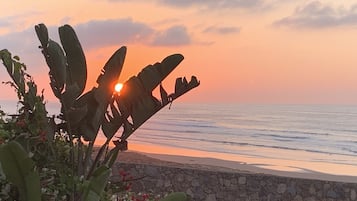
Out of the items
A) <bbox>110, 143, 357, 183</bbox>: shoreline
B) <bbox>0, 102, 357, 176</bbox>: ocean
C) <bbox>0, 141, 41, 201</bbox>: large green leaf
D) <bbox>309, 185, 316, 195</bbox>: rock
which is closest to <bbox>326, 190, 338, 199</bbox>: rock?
<bbox>309, 185, 316, 195</bbox>: rock

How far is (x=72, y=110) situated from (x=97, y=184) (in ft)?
1.82

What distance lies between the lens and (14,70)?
4.09 metres

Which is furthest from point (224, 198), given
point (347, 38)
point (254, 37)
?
point (347, 38)

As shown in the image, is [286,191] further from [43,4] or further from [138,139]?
[138,139]

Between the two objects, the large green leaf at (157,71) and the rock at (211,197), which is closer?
the large green leaf at (157,71)

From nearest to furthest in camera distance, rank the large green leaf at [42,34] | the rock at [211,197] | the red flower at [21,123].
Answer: the large green leaf at [42,34]
the red flower at [21,123]
the rock at [211,197]

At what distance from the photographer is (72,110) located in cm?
396

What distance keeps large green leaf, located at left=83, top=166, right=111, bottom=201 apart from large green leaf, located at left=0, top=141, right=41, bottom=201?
289 millimetres

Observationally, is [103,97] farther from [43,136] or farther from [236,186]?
[236,186]

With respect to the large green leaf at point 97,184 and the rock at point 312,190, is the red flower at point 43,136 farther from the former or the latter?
the rock at point 312,190

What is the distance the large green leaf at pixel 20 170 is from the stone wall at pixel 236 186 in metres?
4.99

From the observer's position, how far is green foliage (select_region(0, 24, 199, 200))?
3961 mm

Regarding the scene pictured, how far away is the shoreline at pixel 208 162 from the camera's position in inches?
682

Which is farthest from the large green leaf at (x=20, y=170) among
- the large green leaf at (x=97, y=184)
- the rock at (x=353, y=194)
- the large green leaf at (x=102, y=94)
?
the rock at (x=353, y=194)
